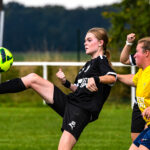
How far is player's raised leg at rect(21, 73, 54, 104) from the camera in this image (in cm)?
674

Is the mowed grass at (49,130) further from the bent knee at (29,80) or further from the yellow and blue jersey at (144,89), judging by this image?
the yellow and blue jersey at (144,89)

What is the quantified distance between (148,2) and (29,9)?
30909 mm

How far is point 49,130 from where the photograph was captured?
11734 millimetres

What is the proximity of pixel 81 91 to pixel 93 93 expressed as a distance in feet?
0.49

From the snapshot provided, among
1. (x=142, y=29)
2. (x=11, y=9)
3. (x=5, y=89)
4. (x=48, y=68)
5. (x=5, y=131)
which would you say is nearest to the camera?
(x=5, y=89)

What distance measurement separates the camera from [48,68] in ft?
59.6

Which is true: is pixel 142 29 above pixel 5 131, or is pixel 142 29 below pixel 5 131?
above

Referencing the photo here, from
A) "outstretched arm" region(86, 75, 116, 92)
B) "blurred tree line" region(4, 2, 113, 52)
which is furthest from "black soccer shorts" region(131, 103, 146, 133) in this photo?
"blurred tree line" region(4, 2, 113, 52)

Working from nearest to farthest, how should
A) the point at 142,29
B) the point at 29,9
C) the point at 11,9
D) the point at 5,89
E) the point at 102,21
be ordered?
the point at 5,89 < the point at 142,29 < the point at 102,21 < the point at 11,9 < the point at 29,9

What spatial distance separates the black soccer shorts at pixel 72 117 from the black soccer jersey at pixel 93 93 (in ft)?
0.22

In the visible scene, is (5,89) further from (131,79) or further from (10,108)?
(10,108)

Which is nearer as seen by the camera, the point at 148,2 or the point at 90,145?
the point at 90,145

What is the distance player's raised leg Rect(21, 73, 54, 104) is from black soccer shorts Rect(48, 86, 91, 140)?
0.11 m

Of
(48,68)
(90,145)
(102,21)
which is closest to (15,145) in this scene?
(90,145)
